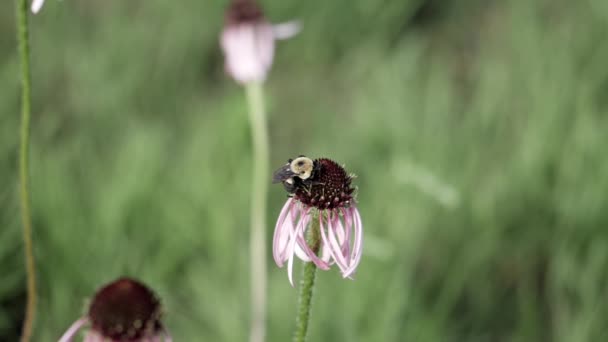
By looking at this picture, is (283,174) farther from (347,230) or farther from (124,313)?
(124,313)

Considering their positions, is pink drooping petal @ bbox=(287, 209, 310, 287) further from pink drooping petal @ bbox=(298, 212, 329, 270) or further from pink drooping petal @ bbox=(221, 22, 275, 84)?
pink drooping petal @ bbox=(221, 22, 275, 84)

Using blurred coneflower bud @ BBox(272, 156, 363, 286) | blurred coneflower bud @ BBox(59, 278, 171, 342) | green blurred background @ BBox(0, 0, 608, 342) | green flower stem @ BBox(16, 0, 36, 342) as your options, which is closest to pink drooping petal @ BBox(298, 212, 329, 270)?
blurred coneflower bud @ BBox(272, 156, 363, 286)

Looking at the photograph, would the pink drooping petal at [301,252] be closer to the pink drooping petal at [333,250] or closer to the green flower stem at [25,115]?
the pink drooping petal at [333,250]

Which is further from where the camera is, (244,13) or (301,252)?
(244,13)

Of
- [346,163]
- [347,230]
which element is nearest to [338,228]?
[347,230]

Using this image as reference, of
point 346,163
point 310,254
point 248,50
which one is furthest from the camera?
point 346,163

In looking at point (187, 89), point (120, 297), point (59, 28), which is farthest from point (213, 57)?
point (120, 297)
